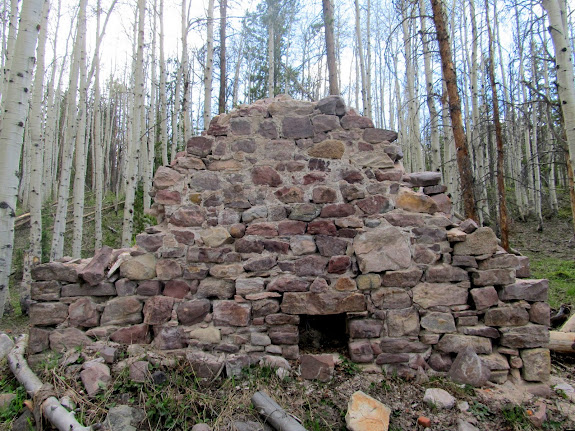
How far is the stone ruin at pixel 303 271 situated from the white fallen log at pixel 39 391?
0.19 metres

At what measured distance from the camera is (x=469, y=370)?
340cm

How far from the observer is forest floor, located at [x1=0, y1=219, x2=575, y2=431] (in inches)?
117

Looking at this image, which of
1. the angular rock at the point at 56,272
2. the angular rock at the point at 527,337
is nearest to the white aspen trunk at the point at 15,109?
the angular rock at the point at 56,272

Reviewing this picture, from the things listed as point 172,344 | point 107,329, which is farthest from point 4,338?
point 172,344

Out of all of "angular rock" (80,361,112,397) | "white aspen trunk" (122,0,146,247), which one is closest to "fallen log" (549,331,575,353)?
"angular rock" (80,361,112,397)

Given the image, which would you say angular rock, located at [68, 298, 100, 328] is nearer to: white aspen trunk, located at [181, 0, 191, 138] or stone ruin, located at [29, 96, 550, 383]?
stone ruin, located at [29, 96, 550, 383]

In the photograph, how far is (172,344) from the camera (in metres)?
3.51

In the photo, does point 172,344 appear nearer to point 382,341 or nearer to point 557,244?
point 382,341

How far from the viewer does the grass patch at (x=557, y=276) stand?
21.1ft

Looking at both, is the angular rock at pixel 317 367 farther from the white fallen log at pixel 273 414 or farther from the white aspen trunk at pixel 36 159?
the white aspen trunk at pixel 36 159

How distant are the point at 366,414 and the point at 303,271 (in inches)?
53.4

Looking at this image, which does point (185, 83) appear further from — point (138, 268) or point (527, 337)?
point (527, 337)

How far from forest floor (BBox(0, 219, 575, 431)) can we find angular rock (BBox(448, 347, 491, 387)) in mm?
77

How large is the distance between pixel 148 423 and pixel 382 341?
219cm
